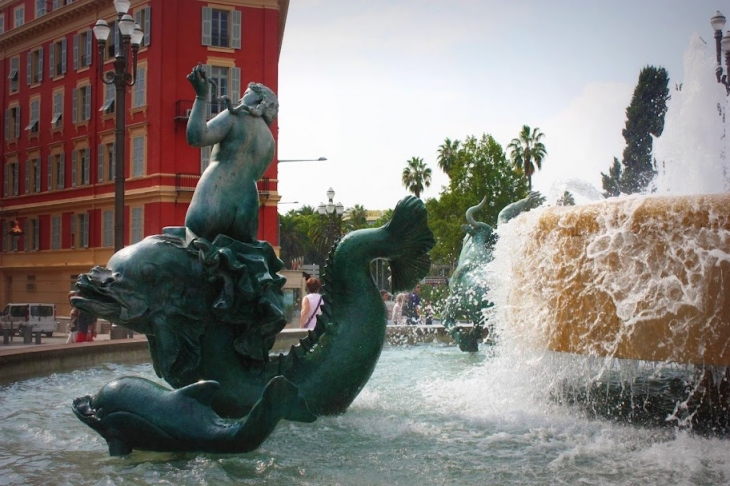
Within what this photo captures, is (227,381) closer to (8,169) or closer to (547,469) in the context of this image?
(547,469)

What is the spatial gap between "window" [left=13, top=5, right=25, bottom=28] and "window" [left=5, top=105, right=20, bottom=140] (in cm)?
475

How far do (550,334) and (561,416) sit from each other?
25.6 inches

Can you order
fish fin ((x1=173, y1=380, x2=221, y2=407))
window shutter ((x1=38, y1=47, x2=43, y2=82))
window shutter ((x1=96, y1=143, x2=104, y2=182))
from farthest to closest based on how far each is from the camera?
1. window shutter ((x1=38, y1=47, x2=43, y2=82))
2. window shutter ((x1=96, y1=143, x2=104, y2=182))
3. fish fin ((x1=173, y1=380, x2=221, y2=407))

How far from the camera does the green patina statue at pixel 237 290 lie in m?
5.20

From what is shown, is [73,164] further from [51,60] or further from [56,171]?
[51,60]

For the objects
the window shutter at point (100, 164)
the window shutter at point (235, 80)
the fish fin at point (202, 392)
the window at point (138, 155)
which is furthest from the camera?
the window shutter at point (100, 164)

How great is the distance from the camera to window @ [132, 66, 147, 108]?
35.7 m

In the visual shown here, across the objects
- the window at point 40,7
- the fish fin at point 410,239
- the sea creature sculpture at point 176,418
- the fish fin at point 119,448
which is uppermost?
the window at point 40,7

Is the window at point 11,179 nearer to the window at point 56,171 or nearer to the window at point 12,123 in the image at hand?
the window at point 12,123

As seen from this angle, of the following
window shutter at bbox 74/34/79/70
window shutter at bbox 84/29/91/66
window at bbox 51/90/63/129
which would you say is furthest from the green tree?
window at bbox 51/90/63/129

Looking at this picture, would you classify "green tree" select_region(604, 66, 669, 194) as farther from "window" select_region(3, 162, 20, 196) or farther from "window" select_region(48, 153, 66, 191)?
"window" select_region(3, 162, 20, 196)

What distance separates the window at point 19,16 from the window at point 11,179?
316 inches

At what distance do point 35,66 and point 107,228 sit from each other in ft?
40.8

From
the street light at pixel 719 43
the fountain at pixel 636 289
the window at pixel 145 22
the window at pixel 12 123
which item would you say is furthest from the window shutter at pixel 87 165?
the fountain at pixel 636 289
